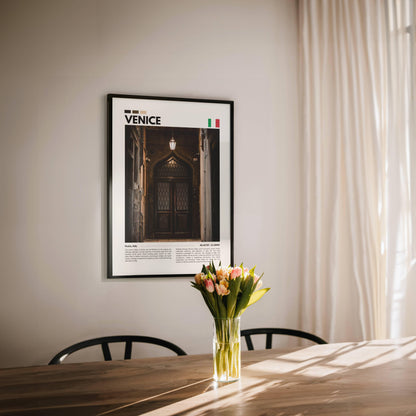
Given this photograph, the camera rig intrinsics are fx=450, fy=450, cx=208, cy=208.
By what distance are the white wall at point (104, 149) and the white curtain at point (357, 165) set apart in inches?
5.4

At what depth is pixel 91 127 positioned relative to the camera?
8.55ft

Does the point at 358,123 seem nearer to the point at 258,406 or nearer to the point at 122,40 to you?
the point at 122,40

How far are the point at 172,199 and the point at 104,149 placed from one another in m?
0.49

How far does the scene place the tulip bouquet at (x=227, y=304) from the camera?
158cm

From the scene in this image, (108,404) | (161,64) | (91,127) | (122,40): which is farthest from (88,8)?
(108,404)

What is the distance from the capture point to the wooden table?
1.39 metres

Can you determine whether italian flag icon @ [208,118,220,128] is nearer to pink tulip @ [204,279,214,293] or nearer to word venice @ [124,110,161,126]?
word venice @ [124,110,161,126]

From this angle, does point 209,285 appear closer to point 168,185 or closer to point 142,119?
point 168,185

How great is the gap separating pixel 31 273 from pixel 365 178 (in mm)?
1986

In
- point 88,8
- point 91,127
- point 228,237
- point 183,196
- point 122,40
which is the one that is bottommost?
point 228,237

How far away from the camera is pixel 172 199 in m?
2.68

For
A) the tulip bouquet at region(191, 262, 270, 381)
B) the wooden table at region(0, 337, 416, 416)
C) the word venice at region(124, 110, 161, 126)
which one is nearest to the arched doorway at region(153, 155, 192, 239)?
the word venice at region(124, 110, 161, 126)

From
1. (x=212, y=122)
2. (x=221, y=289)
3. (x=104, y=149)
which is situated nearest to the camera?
(x=221, y=289)

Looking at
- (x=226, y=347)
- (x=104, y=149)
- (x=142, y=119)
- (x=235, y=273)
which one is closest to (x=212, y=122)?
(x=142, y=119)
